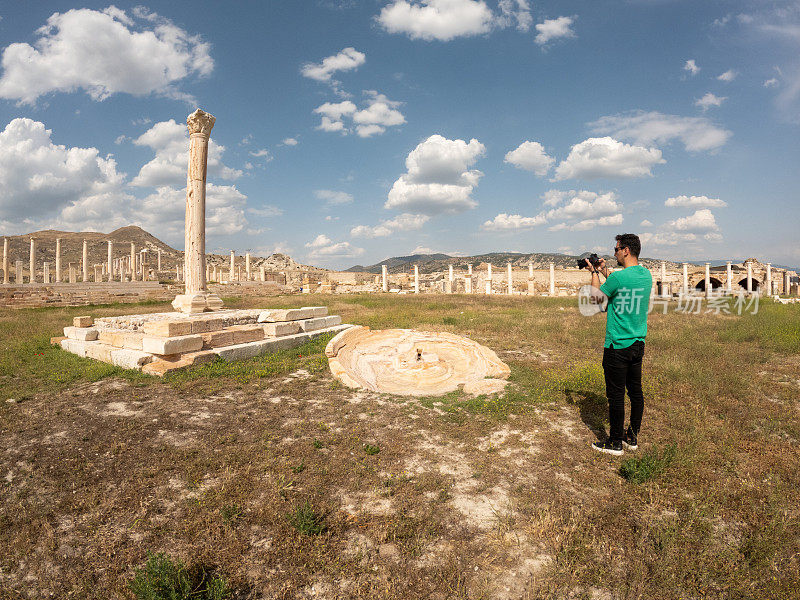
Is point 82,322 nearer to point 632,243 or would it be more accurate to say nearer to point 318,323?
point 318,323

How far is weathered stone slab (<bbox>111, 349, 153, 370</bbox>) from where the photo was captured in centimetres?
702

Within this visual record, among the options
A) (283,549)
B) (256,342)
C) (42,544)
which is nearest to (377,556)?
(283,549)

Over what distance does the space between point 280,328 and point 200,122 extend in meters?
6.35

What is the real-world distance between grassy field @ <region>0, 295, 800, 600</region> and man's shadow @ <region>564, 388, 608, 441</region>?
4 centimetres

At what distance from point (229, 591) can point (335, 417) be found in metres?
2.77

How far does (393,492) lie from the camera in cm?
326

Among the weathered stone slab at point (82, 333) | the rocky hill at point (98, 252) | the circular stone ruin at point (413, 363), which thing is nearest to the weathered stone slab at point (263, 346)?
the circular stone ruin at point (413, 363)

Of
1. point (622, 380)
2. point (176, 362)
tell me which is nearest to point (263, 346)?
point (176, 362)

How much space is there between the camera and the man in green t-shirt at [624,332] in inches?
147

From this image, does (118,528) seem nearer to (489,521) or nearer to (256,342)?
(489,521)

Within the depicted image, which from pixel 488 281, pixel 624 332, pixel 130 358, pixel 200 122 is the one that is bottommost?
pixel 130 358

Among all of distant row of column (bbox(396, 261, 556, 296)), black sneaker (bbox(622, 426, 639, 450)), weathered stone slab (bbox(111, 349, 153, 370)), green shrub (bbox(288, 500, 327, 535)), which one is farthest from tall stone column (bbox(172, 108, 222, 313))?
distant row of column (bbox(396, 261, 556, 296))

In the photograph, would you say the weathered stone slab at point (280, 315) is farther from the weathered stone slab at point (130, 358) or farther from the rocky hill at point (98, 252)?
the rocky hill at point (98, 252)

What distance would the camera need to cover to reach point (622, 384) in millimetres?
3863
